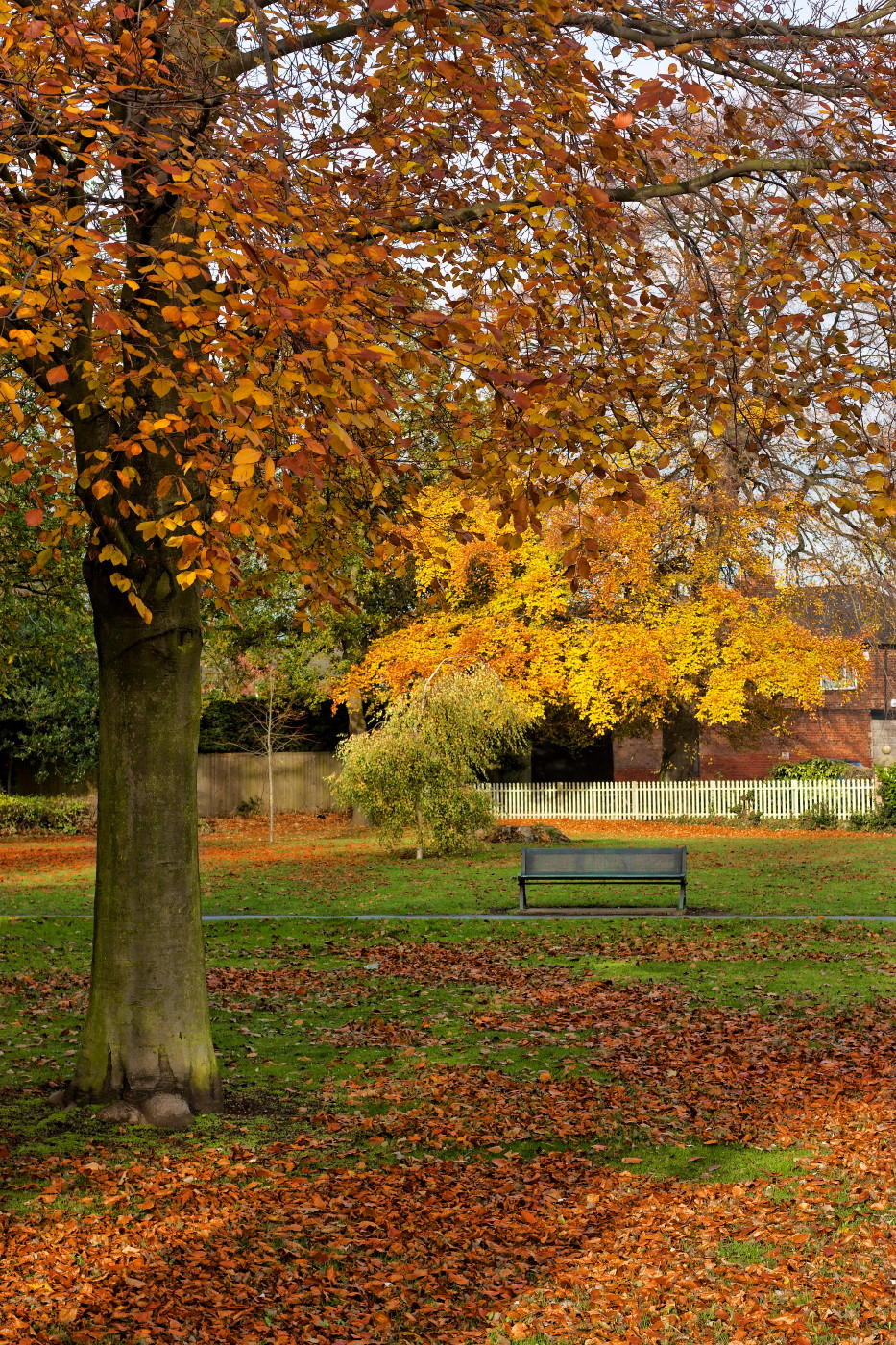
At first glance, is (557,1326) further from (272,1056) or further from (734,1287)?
(272,1056)

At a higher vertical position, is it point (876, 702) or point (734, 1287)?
point (876, 702)

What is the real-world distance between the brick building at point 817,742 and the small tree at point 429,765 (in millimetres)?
24111

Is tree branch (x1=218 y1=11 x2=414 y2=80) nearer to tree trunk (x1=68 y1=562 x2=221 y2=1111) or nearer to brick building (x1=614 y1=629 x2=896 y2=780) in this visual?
tree trunk (x1=68 y1=562 x2=221 y2=1111)

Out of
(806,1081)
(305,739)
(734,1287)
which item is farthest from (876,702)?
(734,1287)

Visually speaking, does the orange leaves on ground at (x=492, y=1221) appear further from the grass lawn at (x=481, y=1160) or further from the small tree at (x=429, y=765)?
the small tree at (x=429, y=765)

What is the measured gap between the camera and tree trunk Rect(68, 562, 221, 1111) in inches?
280

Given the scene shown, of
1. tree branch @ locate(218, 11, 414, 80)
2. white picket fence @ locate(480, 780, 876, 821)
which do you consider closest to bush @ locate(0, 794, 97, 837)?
white picket fence @ locate(480, 780, 876, 821)

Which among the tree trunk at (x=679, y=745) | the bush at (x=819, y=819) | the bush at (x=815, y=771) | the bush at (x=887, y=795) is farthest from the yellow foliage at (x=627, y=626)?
the tree trunk at (x=679, y=745)

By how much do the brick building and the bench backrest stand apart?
103ft

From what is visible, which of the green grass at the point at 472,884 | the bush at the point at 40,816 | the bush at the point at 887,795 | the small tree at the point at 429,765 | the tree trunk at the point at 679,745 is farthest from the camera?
the tree trunk at the point at 679,745

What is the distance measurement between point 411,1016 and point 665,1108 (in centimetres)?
271

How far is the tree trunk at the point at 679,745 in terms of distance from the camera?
36.2m

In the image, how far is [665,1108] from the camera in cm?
751

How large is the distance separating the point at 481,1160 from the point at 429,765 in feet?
50.7
